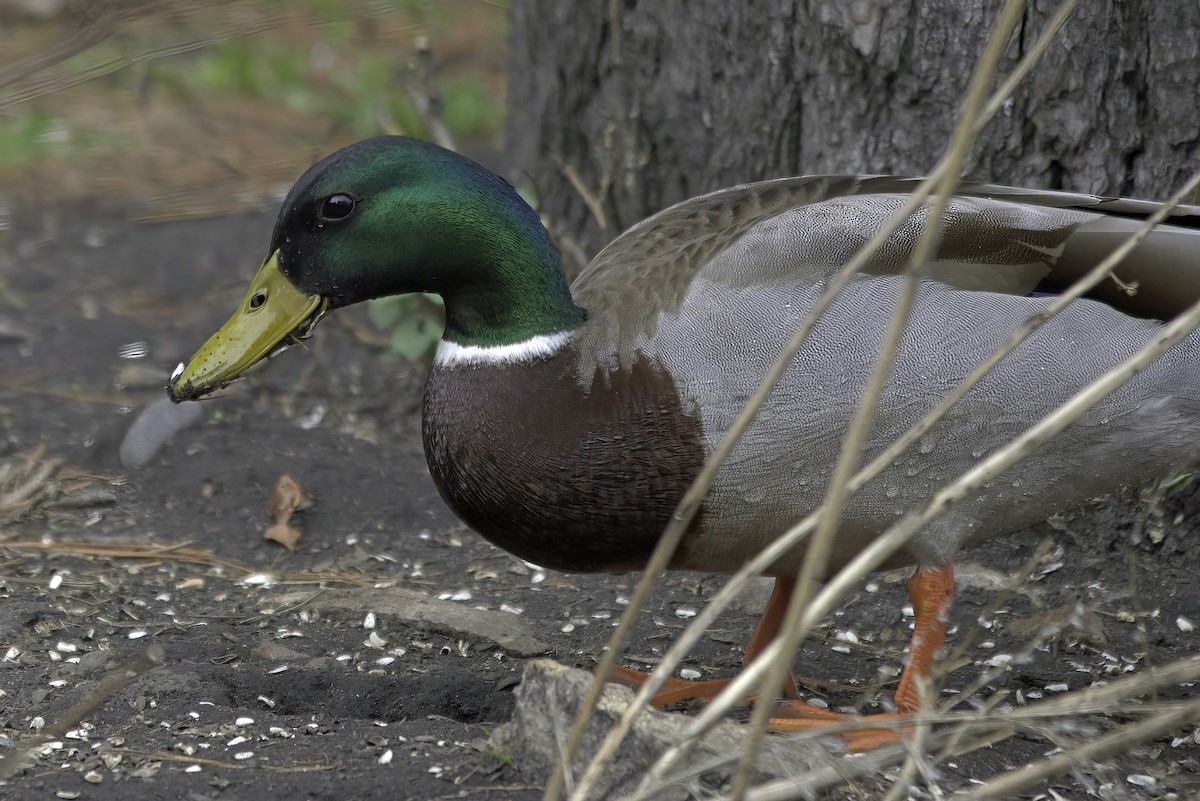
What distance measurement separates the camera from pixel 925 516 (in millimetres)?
1826

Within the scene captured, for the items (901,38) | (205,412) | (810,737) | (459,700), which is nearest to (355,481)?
(205,412)

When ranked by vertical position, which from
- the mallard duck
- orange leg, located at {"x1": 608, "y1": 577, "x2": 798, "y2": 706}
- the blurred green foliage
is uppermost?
the mallard duck

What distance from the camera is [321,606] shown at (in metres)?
3.62

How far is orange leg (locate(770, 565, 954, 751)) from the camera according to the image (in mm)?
2984

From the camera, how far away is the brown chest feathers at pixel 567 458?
2852 mm

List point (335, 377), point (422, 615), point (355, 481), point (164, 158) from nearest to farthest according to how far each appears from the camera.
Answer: point (422, 615), point (355, 481), point (335, 377), point (164, 158)

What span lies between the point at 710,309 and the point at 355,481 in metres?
1.73

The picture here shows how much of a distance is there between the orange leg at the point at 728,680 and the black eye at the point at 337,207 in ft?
3.69

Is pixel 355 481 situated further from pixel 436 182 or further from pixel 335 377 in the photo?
pixel 436 182

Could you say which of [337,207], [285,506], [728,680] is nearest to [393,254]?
[337,207]

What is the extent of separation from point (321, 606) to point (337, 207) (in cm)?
113

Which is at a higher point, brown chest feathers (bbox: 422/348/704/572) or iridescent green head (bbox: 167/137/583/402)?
iridescent green head (bbox: 167/137/583/402)

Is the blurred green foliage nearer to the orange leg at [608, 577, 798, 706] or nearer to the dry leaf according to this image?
the dry leaf

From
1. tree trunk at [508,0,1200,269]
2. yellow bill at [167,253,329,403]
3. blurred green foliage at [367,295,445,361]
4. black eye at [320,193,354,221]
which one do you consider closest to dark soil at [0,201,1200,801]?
blurred green foliage at [367,295,445,361]
